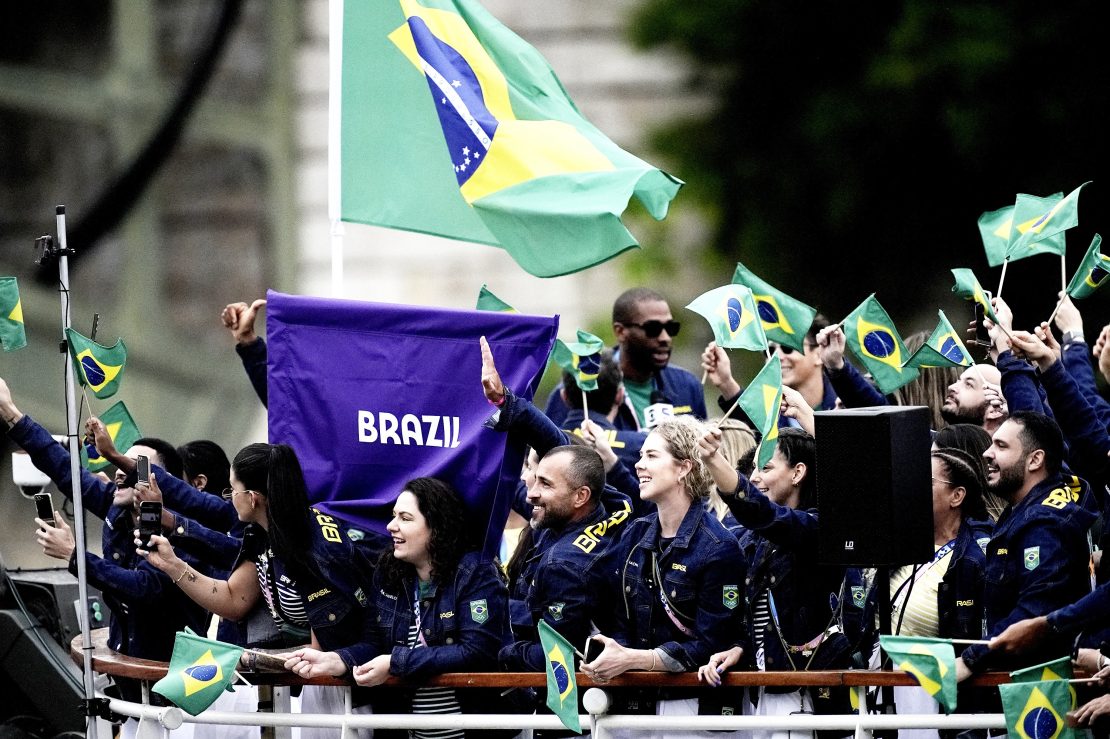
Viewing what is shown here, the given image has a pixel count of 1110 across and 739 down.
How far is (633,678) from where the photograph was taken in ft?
22.7

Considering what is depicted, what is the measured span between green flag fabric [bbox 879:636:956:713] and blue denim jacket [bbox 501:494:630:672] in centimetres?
120

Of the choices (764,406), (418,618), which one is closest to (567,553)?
(418,618)

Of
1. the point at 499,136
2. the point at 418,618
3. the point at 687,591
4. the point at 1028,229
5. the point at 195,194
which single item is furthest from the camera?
the point at 195,194

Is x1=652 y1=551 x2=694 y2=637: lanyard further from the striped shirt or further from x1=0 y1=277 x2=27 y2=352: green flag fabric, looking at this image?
x1=0 y1=277 x2=27 y2=352: green flag fabric

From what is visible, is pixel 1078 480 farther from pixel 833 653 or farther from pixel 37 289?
pixel 37 289

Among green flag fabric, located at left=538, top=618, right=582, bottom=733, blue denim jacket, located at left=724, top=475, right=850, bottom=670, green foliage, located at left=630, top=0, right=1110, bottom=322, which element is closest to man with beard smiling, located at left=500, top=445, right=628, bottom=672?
green flag fabric, located at left=538, top=618, right=582, bottom=733

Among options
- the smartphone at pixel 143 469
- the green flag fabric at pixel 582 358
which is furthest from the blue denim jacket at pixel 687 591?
the smartphone at pixel 143 469

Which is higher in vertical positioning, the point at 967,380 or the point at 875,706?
the point at 967,380

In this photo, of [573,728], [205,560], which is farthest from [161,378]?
[573,728]

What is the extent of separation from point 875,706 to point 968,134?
5216 mm

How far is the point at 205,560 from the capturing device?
333 inches

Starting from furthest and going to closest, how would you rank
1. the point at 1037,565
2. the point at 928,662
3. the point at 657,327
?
1. the point at 657,327
2. the point at 1037,565
3. the point at 928,662

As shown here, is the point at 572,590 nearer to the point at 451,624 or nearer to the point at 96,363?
the point at 451,624

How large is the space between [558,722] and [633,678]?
0.32 m
